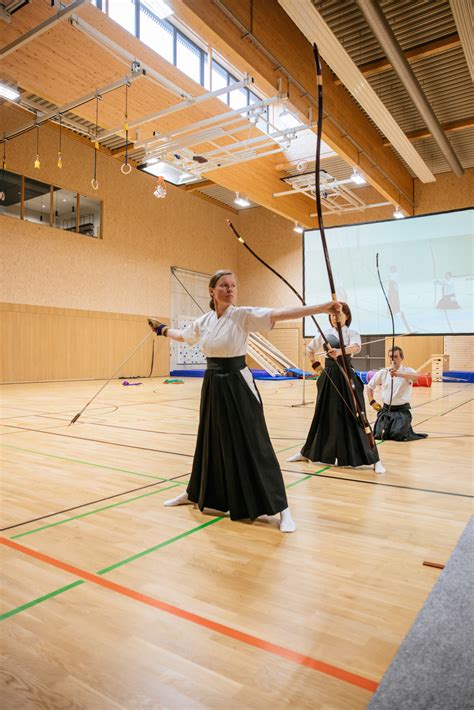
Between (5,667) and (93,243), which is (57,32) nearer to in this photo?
(93,243)

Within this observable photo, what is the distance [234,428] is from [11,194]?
1105cm

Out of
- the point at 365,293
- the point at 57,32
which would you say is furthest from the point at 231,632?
the point at 365,293

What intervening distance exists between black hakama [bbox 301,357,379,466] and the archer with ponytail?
1.37 metres

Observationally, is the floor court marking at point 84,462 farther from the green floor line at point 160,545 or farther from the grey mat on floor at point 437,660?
the grey mat on floor at point 437,660

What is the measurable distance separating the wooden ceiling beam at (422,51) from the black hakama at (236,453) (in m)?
8.05

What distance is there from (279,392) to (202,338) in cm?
817

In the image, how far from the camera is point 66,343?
1281cm

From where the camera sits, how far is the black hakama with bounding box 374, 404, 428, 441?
5062 millimetres

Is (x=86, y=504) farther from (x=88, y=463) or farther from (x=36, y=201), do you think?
(x=36, y=201)

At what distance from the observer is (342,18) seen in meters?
7.58

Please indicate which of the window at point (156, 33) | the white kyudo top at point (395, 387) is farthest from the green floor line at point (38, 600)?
the window at point (156, 33)

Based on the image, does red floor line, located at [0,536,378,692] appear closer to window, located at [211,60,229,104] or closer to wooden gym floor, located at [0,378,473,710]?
wooden gym floor, located at [0,378,473,710]

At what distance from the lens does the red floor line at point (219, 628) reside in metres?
1.29

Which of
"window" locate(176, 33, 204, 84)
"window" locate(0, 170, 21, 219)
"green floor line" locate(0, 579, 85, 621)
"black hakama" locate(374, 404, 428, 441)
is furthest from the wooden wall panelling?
"green floor line" locate(0, 579, 85, 621)
